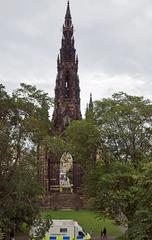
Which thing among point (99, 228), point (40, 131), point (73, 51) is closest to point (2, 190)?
point (40, 131)

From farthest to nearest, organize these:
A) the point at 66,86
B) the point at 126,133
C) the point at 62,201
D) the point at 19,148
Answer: the point at 66,86 → the point at 62,201 → the point at 126,133 → the point at 19,148

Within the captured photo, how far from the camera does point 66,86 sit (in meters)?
72.0

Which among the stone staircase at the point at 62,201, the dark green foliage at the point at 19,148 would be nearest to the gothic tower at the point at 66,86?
the stone staircase at the point at 62,201

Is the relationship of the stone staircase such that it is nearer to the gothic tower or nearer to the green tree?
the gothic tower

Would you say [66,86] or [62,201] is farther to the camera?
[66,86]

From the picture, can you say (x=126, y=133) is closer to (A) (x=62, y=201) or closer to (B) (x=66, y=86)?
(A) (x=62, y=201)

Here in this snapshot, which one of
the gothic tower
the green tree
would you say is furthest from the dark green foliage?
the gothic tower

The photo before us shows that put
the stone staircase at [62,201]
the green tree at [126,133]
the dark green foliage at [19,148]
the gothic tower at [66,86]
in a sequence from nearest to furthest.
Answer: the dark green foliage at [19,148]
the green tree at [126,133]
the stone staircase at [62,201]
the gothic tower at [66,86]

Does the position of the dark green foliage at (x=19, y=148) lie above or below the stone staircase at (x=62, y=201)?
above

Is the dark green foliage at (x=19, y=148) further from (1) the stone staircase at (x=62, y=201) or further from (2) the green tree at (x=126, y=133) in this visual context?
(1) the stone staircase at (x=62, y=201)

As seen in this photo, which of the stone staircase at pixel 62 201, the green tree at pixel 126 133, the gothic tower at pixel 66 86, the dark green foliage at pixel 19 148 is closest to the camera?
the dark green foliage at pixel 19 148

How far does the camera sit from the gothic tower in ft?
230

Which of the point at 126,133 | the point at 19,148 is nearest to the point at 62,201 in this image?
the point at 126,133

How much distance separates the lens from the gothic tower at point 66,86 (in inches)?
2758
